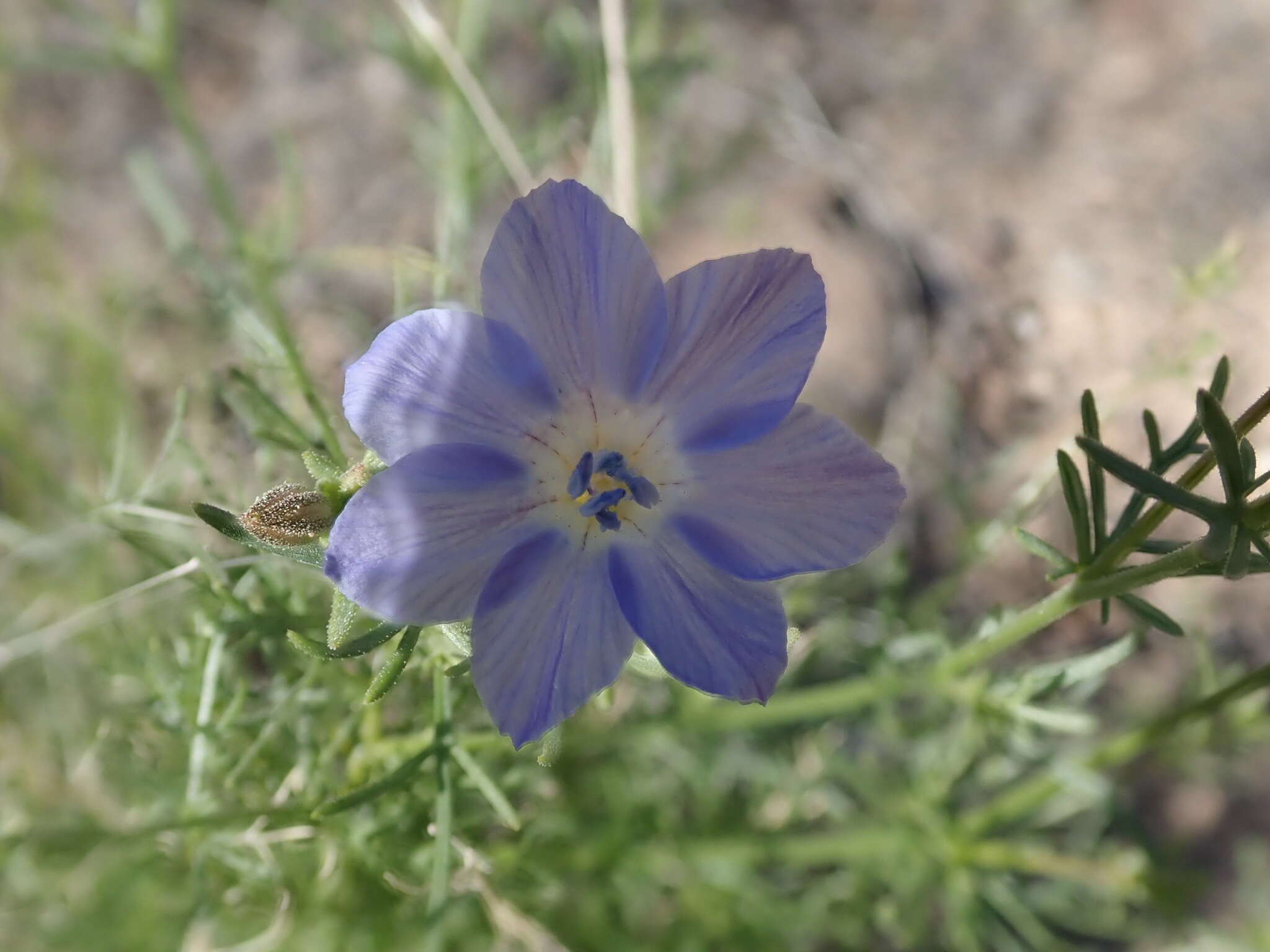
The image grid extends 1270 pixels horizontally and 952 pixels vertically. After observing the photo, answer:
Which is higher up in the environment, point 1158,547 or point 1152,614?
point 1158,547

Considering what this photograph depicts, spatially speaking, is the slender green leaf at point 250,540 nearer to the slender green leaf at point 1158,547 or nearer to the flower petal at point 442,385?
the flower petal at point 442,385

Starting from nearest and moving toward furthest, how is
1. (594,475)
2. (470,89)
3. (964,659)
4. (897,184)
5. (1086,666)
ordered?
(594,475), (1086,666), (964,659), (470,89), (897,184)

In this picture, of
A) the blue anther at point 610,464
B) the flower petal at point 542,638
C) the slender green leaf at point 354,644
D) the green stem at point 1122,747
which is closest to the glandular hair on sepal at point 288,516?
the slender green leaf at point 354,644

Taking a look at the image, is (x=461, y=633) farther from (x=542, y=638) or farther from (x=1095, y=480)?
(x=1095, y=480)

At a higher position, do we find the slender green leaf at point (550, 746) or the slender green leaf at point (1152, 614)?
the slender green leaf at point (1152, 614)

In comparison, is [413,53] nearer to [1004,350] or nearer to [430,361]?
[430,361]

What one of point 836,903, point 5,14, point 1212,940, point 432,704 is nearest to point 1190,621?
point 1212,940

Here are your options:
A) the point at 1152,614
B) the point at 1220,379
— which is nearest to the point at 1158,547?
the point at 1152,614
